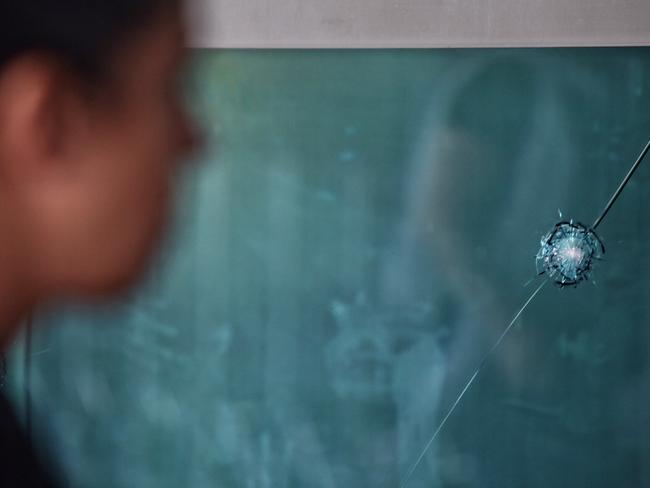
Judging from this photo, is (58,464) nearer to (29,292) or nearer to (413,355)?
(29,292)

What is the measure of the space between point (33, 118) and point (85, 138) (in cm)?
29

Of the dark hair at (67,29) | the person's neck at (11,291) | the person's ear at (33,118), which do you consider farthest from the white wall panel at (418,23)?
the person's neck at (11,291)

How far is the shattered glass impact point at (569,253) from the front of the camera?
14.5 feet

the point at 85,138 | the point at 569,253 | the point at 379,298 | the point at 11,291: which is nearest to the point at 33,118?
the point at 85,138

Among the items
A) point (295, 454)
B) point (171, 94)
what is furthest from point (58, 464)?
point (171, 94)

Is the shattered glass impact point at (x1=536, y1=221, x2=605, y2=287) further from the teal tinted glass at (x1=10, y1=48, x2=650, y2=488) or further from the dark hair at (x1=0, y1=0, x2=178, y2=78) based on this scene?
the dark hair at (x1=0, y1=0, x2=178, y2=78)

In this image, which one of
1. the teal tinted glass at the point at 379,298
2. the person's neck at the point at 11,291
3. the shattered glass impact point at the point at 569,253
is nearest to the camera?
the shattered glass impact point at the point at 569,253

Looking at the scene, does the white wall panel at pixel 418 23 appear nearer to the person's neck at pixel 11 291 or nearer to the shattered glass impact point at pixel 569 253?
the shattered glass impact point at pixel 569 253

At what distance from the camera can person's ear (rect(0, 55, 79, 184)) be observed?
181 inches

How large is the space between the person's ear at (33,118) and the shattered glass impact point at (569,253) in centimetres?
254

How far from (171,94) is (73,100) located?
0.51 metres

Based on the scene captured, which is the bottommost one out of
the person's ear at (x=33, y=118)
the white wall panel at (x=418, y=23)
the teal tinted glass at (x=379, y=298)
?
the teal tinted glass at (x=379, y=298)

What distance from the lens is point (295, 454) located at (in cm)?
471

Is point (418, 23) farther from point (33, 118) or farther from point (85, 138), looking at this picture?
point (33, 118)
